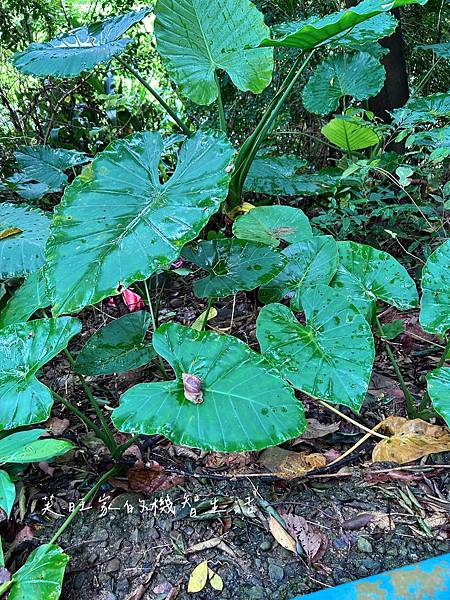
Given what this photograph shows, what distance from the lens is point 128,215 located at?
0.99 metres

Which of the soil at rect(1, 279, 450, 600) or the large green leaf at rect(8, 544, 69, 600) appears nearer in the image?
the large green leaf at rect(8, 544, 69, 600)

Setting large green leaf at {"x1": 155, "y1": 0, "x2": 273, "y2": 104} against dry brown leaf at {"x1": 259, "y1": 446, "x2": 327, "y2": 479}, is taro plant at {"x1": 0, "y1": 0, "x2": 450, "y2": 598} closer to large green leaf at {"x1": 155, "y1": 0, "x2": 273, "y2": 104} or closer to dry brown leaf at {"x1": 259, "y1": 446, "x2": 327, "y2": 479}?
large green leaf at {"x1": 155, "y1": 0, "x2": 273, "y2": 104}

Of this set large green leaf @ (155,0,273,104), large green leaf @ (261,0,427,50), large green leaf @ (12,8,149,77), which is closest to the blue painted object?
large green leaf @ (261,0,427,50)

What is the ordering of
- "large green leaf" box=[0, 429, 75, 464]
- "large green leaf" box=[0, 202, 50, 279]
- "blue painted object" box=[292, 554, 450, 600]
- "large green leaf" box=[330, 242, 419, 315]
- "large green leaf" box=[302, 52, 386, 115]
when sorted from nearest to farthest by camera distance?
1. "blue painted object" box=[292, 554, 450, 600]
2. "large green leaf" box=[0, 429, 75, 464]
3. "large green leaf" box=[330, 242, 419, 315]
4. "large green leaf" box=[0, 202, 50, 279]
5. "large green leaf" box=[302, 52, 386, 115]

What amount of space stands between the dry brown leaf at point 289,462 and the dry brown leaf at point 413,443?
0.12 m

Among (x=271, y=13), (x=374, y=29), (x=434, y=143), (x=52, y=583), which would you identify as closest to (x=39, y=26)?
(x=271, y=13)

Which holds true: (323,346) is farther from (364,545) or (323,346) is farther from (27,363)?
(27,363)

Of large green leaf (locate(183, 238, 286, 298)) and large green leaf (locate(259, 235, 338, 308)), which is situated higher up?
large green leaf (locate(183, 238, 286, 298))

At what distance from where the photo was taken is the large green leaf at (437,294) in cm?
96

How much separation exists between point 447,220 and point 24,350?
1293 mm

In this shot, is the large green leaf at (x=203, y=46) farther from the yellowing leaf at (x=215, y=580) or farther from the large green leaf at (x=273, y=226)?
the yellowing leaf at (x=215, y=580)

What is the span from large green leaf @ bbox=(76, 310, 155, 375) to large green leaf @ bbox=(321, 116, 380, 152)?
1.08m

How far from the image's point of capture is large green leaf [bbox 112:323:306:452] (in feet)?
2.57

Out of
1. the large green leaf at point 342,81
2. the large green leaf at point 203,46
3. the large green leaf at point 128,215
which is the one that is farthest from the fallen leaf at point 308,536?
the large green leaf at point 342,81
